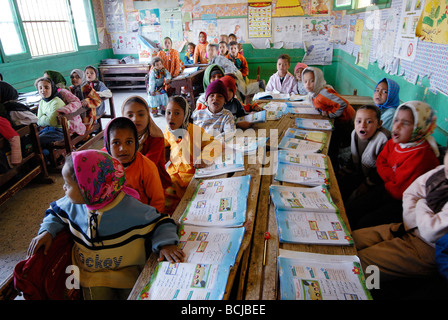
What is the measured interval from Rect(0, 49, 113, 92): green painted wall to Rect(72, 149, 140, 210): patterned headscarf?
4643 millimetres

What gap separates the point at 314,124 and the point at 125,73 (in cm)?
589

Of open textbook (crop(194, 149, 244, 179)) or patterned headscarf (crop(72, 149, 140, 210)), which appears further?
open textbook (crop(194, 149, 244, 179))

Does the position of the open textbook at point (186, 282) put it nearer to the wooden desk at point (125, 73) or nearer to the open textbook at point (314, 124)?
the open textbook at point (314, 124)

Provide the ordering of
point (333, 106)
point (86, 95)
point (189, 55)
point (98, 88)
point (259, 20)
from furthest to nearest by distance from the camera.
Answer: point (189, 55)
point (259, 20)
point (98, 88)
point (86, 95)
point (333, 106)

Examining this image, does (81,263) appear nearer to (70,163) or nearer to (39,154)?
(70,163)

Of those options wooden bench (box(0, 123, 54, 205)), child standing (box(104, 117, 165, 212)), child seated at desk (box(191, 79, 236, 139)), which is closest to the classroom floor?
wooden bench (box(0, 123, 54, 205))

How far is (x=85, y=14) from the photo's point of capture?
6750 millimetres

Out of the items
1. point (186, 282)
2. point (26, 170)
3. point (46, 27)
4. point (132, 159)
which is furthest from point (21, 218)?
point (46, 27)

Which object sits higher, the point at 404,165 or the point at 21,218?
the point at 404,165

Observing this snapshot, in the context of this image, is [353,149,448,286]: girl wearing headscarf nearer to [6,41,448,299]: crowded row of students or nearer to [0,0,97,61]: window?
[6,41,448,299]: crowded row of students

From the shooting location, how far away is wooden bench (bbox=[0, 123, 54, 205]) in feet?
8.39

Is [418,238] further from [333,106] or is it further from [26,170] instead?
[26,170]

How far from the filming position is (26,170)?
307 cm

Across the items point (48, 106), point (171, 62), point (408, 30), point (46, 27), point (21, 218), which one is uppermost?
point (46, 27)
